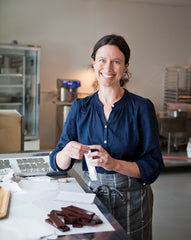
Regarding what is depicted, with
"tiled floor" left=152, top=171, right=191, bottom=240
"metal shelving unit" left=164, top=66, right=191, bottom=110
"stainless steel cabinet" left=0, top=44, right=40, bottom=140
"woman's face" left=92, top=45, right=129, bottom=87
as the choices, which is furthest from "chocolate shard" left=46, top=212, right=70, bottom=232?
"metal shelving unit" left=164, top=66, right=191, bottom=110

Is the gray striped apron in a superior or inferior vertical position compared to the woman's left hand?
inferior

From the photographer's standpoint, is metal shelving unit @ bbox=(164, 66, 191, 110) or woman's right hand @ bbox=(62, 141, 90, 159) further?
metal shelving unit @ bbox=(164, 66, 191, 110)

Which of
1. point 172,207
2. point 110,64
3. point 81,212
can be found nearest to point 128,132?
point 110,64

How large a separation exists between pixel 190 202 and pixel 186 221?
53 cm

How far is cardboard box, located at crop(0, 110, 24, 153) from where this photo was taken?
320 cm

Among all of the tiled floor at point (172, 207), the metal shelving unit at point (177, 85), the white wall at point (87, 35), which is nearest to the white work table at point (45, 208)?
the tiled floor at point (172, 207)

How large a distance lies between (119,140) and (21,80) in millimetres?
4688

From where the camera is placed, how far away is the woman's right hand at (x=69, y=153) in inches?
61.1

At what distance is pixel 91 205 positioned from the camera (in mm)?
1483

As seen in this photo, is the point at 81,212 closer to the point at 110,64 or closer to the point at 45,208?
the point at 45,208

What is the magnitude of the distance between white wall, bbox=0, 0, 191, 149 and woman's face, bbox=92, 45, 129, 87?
5.08m

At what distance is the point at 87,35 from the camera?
676 centimetres

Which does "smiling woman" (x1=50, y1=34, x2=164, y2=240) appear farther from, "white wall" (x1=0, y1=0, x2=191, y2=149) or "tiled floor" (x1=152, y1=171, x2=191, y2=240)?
"white wall" (x1=0, y1=0, x2=191, y2=149)

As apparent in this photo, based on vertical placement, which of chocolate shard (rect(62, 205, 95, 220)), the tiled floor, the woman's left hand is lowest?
the tiled floor
